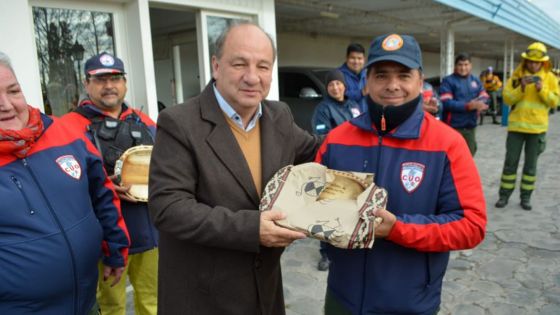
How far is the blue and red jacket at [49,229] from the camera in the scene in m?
1.55

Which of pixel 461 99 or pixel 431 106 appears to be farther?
pixel 461 99

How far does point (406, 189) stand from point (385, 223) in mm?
205

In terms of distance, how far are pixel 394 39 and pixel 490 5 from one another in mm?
10050

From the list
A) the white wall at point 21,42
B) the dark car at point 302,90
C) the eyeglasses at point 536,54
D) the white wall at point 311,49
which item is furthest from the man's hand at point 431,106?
the white wall at point 311,49

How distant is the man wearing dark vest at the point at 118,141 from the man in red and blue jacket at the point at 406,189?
145 cm

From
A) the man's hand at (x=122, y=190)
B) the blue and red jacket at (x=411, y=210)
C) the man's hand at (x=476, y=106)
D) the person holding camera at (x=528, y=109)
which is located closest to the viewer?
the blue and red jacket at (x=411, y=210)

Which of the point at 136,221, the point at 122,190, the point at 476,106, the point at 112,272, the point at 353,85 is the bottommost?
the point at 112,272

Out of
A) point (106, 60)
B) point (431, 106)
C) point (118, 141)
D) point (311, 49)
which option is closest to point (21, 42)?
point (106, 60)

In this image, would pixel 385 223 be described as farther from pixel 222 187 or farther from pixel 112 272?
pixel 112 272

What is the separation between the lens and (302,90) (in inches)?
289

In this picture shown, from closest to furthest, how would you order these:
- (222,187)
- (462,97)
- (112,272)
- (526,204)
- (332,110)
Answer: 1. (222,187)
2. (112,272)
3. (332,110)
4. (462,97)
5. (526,204)

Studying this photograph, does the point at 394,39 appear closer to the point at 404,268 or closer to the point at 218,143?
the point at 218,143

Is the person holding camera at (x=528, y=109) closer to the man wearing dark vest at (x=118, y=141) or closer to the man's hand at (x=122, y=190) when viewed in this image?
the man wearing dark vest at (x=118, y=141)

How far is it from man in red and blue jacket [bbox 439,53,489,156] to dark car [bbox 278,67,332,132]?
2.49 metres
